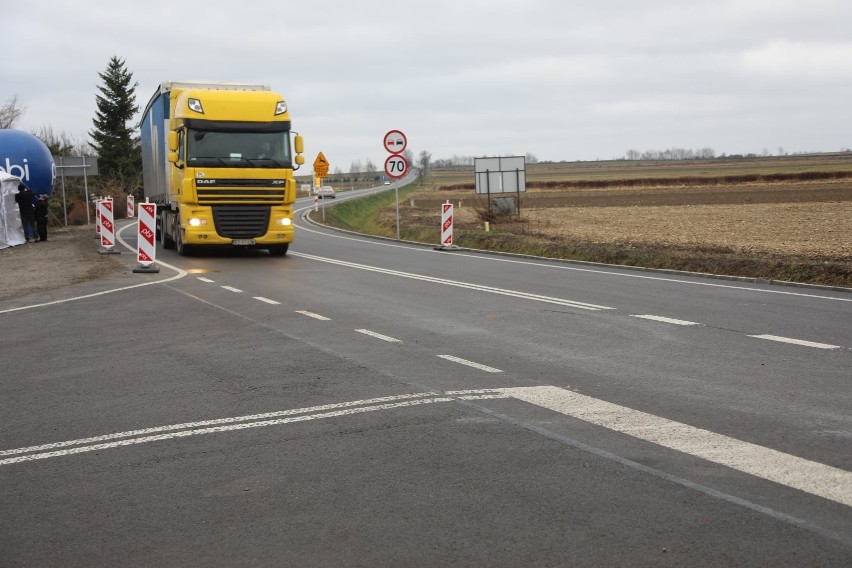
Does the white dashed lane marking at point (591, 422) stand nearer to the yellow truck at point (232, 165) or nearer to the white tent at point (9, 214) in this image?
the yellow truck at point (232, 165)

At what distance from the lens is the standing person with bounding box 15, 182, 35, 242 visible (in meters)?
29.1

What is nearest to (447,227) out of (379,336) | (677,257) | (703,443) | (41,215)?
(677,257)

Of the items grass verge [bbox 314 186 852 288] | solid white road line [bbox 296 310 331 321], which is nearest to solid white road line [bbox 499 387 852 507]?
solid white road line [bbox 296 310 331 321]

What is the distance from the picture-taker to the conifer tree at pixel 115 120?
82438 millimetres

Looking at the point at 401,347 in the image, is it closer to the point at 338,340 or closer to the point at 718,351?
the point at 338,340

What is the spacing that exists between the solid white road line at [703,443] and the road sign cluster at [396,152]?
21712 millimetres

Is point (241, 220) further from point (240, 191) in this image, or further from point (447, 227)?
point (447, 227)

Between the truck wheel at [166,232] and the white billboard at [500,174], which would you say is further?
the white billboard at [500,174]

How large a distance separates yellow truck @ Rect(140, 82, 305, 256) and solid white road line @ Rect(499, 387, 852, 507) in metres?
15.5

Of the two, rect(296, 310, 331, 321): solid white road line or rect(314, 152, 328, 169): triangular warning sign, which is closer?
rect(296, 310, 331, 321): solid white road line

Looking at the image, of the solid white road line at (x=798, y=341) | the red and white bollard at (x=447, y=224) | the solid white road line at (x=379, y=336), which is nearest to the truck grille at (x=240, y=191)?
the red and white bollard at (x=447, y=224)

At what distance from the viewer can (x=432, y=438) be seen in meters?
5.93

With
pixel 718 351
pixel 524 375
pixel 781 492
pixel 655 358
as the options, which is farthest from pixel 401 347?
pixel 781 492

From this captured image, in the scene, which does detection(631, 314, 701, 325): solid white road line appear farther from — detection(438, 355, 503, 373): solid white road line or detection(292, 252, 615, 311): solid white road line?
detection(438, 355, 503, 373): solid white road line
